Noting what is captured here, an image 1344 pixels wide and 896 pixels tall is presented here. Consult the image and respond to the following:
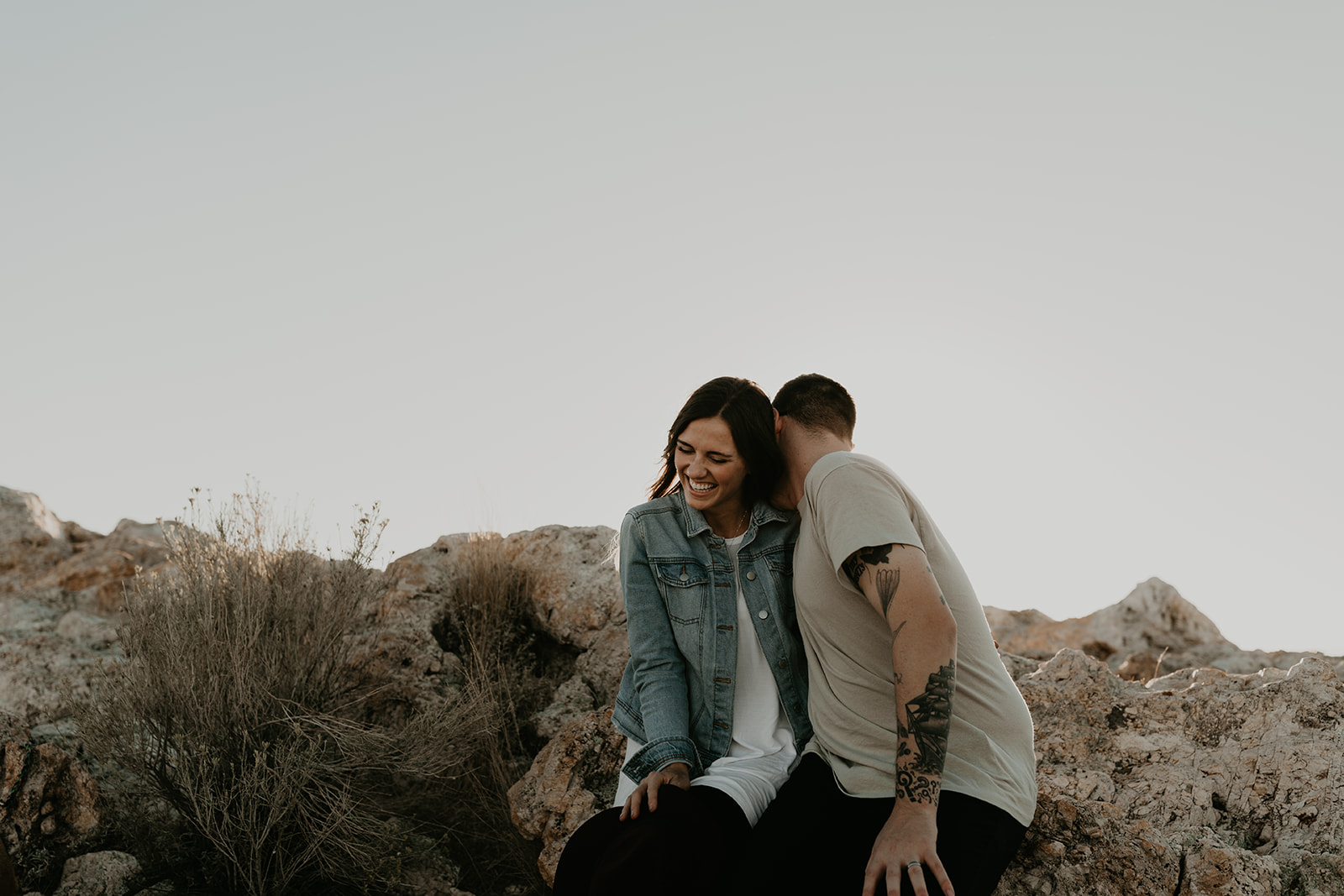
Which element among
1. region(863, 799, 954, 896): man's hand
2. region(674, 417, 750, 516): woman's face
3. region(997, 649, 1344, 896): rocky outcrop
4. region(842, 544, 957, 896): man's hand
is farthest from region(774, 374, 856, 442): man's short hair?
region(997, 649, 1344, 896): rocky outcrop

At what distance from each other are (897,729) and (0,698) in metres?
5.76

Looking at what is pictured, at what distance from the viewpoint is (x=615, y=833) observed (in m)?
2.42

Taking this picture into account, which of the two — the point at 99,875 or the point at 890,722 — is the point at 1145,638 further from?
the point at 99,875

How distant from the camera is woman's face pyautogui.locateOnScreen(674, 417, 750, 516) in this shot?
107 inches

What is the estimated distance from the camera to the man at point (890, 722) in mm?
1984

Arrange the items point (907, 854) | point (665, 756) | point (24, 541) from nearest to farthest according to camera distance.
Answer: point (907, 854), point (665, 756), point (24, 541)

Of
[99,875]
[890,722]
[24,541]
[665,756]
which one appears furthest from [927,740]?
[24,541]

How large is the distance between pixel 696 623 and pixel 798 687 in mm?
374

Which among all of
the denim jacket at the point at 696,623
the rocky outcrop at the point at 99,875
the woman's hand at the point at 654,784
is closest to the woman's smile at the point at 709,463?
the denim jacket at the point at 696,623

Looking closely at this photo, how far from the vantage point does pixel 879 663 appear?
Result: 2271 millimetres

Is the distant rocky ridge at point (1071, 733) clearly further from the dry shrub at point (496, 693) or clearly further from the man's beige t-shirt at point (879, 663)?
the man's beige t-shirt at point (879, 663)

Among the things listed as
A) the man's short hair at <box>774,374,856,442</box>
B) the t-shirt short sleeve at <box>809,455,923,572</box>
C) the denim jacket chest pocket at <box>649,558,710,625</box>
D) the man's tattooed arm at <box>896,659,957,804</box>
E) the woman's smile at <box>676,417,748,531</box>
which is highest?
the man's short hair at <box>774,374,856,442</box>

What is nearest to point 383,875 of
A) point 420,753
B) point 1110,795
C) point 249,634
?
point 420,753

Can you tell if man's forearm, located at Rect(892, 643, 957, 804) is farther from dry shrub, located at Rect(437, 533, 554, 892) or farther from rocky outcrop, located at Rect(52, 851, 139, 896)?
rocky outcrop, located at Rect(52, 851, 139, 896)
